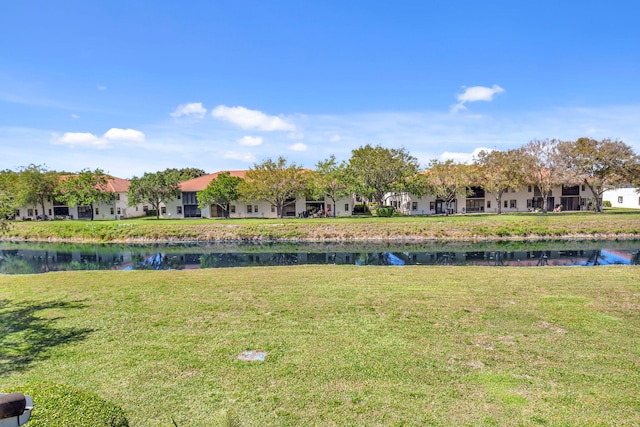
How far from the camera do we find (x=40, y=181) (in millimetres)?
50906

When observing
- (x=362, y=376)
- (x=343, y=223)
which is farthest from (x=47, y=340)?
(x=343, y=223)

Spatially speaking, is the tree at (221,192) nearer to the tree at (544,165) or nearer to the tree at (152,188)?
the tree at (152,188)

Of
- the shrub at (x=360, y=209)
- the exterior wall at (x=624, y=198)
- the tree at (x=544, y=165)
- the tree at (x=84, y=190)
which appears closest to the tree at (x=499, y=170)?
the tree at (x=544, y=165)

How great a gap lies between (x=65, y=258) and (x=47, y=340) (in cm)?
2334

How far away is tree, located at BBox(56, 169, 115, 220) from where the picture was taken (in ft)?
160

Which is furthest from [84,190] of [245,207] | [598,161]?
[598,161]

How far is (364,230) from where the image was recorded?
33.5 m

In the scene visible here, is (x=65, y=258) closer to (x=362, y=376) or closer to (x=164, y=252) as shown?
(x=164, y=252)

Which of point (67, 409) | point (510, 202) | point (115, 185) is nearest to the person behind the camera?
point (67, 409)

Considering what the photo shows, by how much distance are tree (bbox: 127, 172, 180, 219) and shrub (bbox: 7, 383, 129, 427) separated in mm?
50282

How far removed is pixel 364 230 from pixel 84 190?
122 ft

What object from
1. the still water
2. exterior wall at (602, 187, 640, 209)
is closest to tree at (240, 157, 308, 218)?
the still water

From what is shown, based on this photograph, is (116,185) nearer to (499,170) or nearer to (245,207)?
(245,207)

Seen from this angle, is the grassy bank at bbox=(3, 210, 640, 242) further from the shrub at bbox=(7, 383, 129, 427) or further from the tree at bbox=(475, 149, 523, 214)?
the shrub at bbox=(7, 383, 129, 427)
